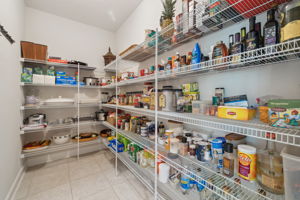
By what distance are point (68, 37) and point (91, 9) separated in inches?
27.5

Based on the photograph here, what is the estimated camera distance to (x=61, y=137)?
1943 mm

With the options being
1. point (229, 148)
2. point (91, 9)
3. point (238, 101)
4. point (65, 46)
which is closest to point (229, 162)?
point (229, 148)

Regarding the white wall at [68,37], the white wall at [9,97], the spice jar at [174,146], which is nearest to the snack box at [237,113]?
the spice jar at [174,146]

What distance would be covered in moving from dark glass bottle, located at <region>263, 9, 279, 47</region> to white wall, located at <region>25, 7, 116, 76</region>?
2558 mm

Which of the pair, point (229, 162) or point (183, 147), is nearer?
point (229, 162)

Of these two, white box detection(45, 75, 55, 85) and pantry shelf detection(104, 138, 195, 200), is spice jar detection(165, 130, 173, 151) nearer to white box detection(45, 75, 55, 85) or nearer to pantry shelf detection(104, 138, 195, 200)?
pantry shelf detection(104, 138, 195, 200)

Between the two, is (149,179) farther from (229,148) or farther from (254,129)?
(254,129)

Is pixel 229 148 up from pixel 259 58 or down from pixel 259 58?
down

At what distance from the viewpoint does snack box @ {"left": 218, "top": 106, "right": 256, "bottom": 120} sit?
607 millimetres

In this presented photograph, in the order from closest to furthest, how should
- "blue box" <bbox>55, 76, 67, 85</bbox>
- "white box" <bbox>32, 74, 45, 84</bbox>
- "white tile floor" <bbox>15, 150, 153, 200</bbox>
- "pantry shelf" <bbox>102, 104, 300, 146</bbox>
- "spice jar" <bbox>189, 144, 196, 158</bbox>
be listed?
"pantry shelf" <bbox>102, 104, 300, 146</bbox>, "spice jar" <bbox>189, 144, 196, 158</bbox>, "white tile floor" <bbox>15, 150, 153, 200</bbox>, "white box" <bbox>32, 74, 45, 84</bbox>, "blue box" <bbox>55, 76, 67, 85</bbox>

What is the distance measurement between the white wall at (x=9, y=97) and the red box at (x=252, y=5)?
1908 mm

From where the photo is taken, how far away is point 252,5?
637 millimetres

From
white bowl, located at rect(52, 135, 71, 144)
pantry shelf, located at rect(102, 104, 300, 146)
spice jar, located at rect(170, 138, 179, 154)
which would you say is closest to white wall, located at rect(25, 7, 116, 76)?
white bowl, located at rect(52, 135, 71, 144)

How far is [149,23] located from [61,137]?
226 cm
